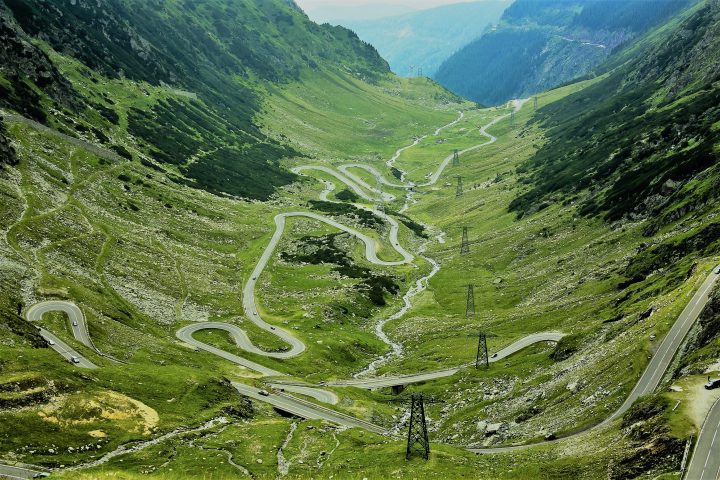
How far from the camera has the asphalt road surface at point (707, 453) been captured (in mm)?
45500

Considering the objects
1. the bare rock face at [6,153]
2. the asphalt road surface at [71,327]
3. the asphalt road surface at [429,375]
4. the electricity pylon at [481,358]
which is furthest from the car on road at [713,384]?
the bare rock face at [6,153]

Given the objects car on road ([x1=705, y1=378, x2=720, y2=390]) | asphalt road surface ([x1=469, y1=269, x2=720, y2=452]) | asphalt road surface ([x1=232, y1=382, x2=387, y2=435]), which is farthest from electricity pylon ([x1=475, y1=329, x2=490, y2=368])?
car on road ([x1=705, y1=378, x2=720, y2=390])

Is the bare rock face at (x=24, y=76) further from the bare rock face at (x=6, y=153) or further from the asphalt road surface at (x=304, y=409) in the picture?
the asphalt road surface at (x=304, y=409)

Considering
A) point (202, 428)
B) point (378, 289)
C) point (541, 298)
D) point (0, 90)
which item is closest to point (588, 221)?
point (541, 298)

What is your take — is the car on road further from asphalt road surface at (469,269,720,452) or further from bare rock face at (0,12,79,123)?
bare rock face at (0,12,79,123)

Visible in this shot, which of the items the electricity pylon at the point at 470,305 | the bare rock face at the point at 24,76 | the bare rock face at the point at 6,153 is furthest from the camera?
the bare rock face at the point at 24,76

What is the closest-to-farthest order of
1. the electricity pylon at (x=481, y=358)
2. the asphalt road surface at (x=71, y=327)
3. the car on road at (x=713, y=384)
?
the car on road at (x=713, y=384)
the asphalt road surface at (x=71, y=327)
the electricity pylon at (x=481, y=358)

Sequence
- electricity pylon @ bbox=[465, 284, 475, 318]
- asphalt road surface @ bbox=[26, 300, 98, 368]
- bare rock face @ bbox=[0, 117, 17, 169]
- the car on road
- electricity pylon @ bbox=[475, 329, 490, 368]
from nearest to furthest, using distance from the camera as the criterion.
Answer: the car on road < asphalt road surface @ bbox=[26, 300, 98, 368] < electricity pylon @ bbox=[475, 329, 490, 368] < bare rock face @ bbox=[0, 117, 17, 169] < electricity pylon @ bbox=[465, 284, 475, 318]

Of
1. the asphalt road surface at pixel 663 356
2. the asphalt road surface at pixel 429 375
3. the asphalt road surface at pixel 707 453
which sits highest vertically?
the asphalt road surface at pixel 429 375

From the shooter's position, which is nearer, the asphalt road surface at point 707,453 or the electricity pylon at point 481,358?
the asphalt road surface at point 707,453

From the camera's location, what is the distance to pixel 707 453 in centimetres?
4762

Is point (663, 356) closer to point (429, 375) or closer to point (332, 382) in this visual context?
point (429, 375)

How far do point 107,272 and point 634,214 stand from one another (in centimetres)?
12784

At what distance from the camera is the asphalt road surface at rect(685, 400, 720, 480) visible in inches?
1791
